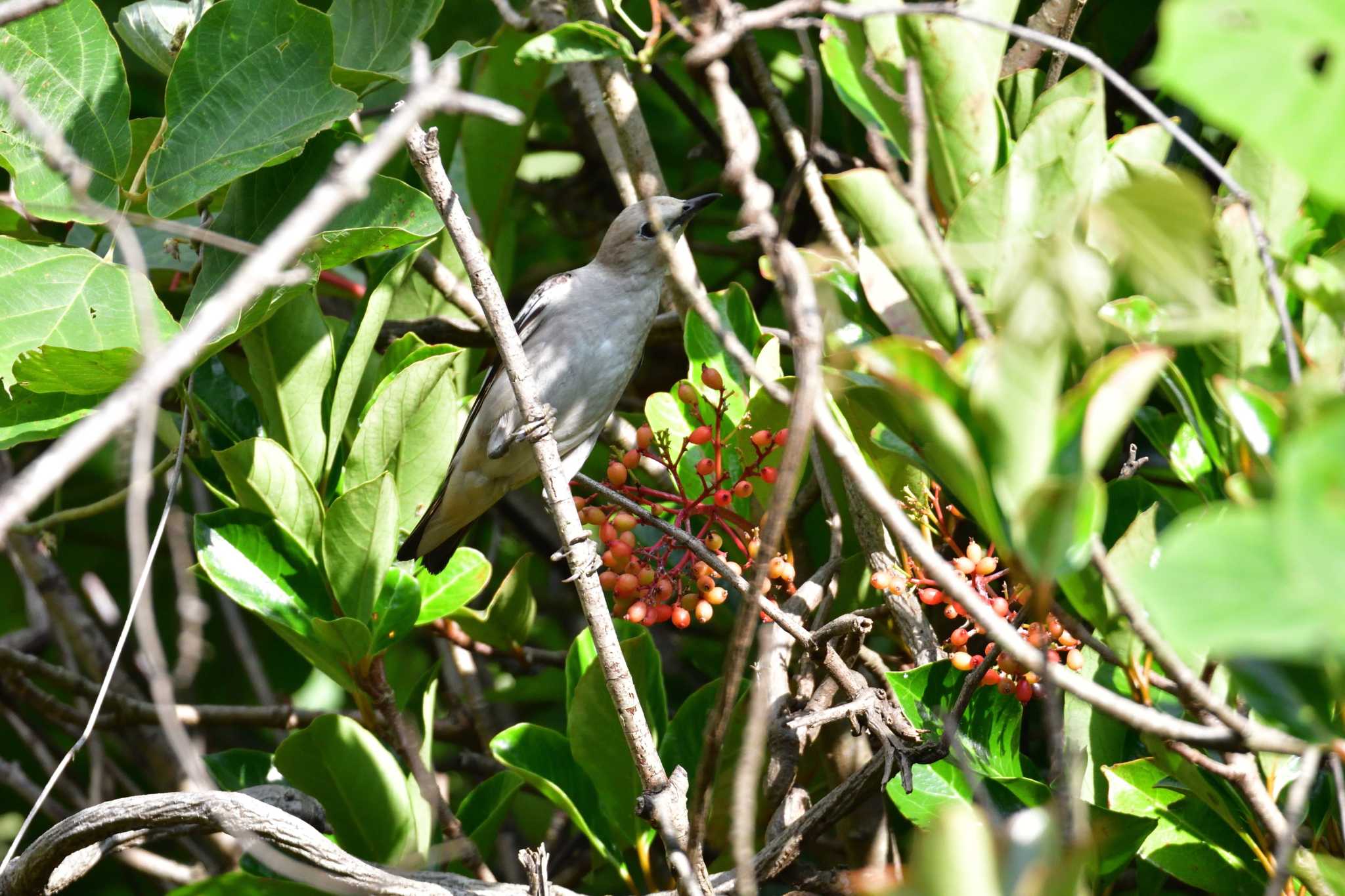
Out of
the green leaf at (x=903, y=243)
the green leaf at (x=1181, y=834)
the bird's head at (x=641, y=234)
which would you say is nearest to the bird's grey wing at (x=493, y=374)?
the bird's head at (x=641, y=234)

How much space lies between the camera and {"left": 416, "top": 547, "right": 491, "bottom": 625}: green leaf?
10.5 feet

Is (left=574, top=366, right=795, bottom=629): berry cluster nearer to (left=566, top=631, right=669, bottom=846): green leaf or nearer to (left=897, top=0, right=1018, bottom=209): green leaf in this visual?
(left=566, top=631, right=669, bottom=846): green leaf

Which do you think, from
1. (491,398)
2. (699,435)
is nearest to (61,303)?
(699,435)

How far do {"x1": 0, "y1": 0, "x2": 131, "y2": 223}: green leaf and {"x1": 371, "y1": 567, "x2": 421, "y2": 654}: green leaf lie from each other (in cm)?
110

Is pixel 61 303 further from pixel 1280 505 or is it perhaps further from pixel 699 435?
pixel 1280 505

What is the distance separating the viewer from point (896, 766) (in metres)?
2.31

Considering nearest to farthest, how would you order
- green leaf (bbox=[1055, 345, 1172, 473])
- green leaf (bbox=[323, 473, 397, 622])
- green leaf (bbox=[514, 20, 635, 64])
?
green leaf (bbox=[1055, 345, 1172, 473]) < green leaf (bbox=[514, 20, 635, 64]) < green leaf (bbox=[323, 473, 397, 622])

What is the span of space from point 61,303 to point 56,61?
1.97 ft

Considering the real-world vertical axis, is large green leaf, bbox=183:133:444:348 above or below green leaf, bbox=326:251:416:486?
above

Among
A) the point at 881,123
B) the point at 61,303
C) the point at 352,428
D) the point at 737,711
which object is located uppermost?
the point at 881,123

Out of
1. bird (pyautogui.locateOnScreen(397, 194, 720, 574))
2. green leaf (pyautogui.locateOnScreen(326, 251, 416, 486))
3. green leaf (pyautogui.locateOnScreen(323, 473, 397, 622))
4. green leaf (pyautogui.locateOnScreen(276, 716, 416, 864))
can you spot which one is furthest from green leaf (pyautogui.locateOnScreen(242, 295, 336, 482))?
bird (pyautogui.locateOnScreen(397, 194, 720, 574))

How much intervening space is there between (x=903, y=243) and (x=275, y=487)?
5.70 ft

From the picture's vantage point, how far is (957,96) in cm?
215

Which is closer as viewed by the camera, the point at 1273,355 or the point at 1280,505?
the point at 1280,505
